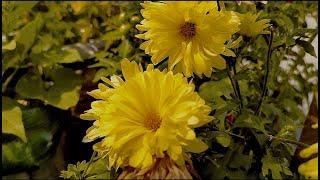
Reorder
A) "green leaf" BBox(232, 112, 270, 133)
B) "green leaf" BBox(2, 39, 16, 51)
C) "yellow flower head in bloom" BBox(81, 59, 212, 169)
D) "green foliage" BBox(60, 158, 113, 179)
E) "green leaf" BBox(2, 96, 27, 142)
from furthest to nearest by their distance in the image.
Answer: "green leaf" BBox(2, 39, 16, 51)
"green leaf" BBox(2, 96, 27, 142)
"green leaf" BBox(232, 112, 270, 133)
"green foliage" BBox(60, 158, 113, 179)
"yellow flower head in bloom" BBox(81, 59, 212, 169)

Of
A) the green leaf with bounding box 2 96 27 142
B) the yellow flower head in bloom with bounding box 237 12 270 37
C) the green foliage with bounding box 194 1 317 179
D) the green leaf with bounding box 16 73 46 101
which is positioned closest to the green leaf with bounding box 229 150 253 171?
the green foliage with bounding box 194 1 317 179

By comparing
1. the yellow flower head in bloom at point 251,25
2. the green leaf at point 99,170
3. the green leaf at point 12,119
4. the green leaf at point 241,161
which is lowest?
the green leaf at point 12,119

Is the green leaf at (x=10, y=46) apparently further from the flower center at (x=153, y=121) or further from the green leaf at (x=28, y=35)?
the flower center at (x=153, y=121)

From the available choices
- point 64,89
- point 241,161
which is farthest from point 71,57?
point 241,161

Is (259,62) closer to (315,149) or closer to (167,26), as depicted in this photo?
(167,26)

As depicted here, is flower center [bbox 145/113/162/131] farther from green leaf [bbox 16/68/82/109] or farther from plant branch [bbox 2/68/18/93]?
plant branch [bbox 2/68/18/93]

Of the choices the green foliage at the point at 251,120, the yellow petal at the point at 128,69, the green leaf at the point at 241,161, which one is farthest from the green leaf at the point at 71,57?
the yellow petal at the point at 128,69

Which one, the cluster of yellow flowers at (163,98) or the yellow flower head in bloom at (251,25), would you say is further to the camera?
the yellow flower head in bloom at (251,25)
